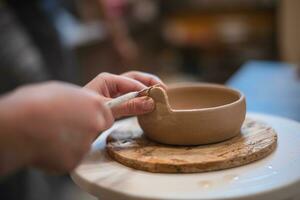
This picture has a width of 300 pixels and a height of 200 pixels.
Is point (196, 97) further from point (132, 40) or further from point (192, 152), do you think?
point (132, 40)

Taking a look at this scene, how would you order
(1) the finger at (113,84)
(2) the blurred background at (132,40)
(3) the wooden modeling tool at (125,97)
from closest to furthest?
(3) the wooden modeling tool at (125,97) < (1) the finger at (113,84) < (2) the blurred background at (132,40)

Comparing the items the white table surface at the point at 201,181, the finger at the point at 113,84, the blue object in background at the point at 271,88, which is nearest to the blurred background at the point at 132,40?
the blue object in background at the point at 271,88

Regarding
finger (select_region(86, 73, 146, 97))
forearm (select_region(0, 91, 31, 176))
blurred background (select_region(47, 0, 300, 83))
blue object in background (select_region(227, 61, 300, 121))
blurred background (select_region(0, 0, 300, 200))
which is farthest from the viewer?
blurred background (select_region(47, 0, 300, 83))

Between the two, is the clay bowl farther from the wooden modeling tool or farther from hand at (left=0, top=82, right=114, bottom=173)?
hand at (left=0, top=82, right=114, bottom=173)

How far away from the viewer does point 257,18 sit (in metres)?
3.44

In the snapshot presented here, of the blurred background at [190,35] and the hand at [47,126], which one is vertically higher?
the hand at [47,126]

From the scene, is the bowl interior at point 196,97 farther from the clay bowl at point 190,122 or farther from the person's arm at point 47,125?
the person's arm at point 47,125

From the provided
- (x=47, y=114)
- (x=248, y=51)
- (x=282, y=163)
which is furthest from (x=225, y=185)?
(x=248, y=51)

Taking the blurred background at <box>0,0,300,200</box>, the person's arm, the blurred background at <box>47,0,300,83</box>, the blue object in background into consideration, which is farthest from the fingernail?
the blurred background at <box>47,0,300,83</box>

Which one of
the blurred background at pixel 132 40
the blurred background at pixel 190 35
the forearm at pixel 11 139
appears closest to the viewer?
the forearm at pixel 11 139

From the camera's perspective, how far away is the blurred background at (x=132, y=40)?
1.59 metres

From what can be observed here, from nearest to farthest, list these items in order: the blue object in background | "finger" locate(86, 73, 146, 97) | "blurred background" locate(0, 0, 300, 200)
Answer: "finger" locate(86, 73, 146, 97)
the blue object in background
"blurred background" locate(0, 0, 300, 200)

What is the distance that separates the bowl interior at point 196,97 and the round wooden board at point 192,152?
3.3 inches

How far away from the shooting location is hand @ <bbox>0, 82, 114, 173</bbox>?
0.46 m
